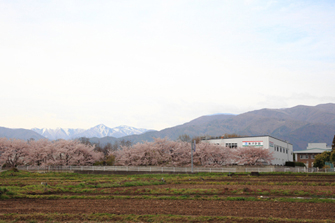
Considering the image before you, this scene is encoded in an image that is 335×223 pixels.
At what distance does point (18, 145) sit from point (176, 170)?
37308 mm

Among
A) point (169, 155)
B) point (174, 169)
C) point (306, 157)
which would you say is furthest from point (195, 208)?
point (306, 157)

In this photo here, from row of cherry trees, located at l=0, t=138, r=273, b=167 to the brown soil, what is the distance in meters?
38.8

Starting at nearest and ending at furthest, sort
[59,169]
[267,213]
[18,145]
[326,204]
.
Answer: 1. [267,213]
2. [326,204]
3. [59,169]
4. [18,145]

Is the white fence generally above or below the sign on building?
below

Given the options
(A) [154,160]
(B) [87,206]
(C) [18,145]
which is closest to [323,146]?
(A) [154,160]

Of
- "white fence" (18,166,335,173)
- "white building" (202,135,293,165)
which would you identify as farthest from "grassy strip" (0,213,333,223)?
"white building" (202,135,293,165)

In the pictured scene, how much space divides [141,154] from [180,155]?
8077 millimetres

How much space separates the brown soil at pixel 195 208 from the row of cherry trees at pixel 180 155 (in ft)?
127

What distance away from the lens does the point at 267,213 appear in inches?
458

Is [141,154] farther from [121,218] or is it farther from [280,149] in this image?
[280,149]

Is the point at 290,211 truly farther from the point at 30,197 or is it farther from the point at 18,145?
the point at 18,145

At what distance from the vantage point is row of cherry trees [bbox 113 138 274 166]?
174ft

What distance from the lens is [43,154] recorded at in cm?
5806

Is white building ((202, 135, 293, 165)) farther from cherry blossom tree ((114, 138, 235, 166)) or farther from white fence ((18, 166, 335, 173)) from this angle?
white fence ((18, 166, 335, 173))
